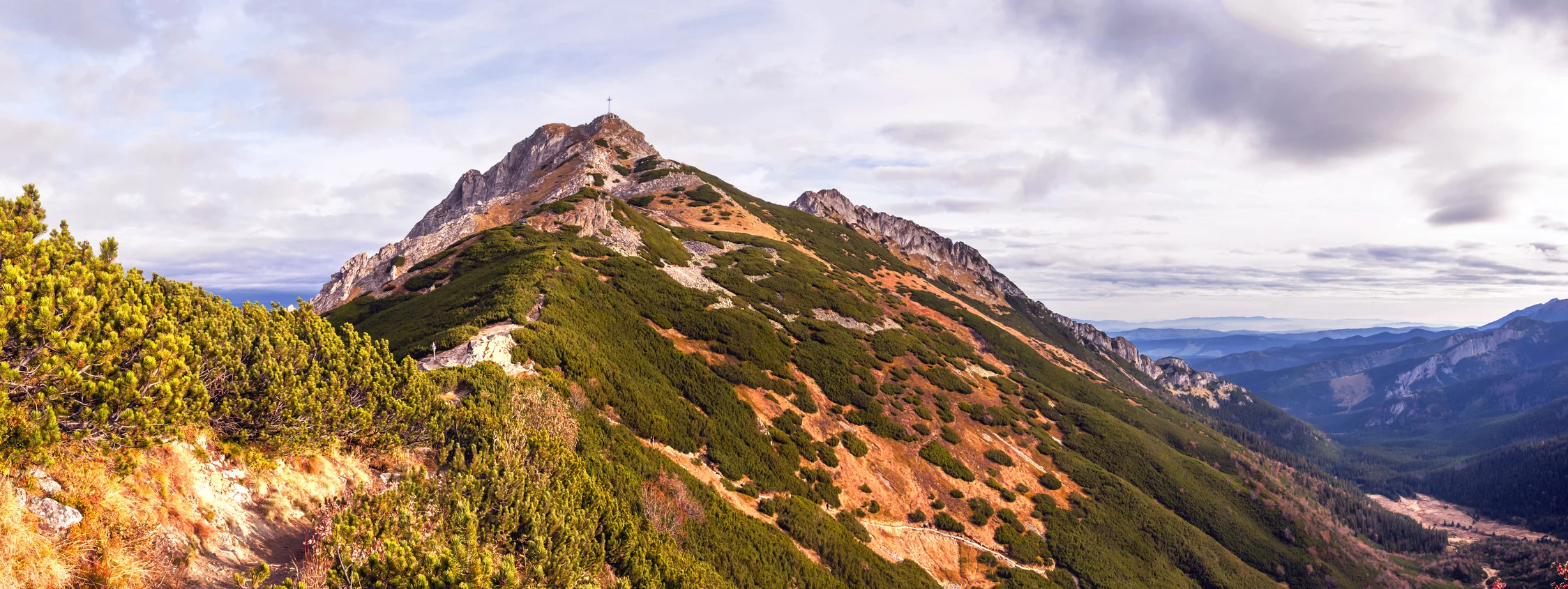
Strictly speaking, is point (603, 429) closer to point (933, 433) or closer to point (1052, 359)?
point (933, 433)

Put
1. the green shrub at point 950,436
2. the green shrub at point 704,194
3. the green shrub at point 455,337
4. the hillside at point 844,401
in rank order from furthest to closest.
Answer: the green shrub at point 704,194 → the green shrub at point 950,436 → the hillside at point 844,401 → the green shrub at point 455,337

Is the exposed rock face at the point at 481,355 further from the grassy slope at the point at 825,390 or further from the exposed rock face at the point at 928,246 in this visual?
the exposed rock face at the point at 928,246

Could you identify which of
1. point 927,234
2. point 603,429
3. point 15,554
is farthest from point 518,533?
point 927,234

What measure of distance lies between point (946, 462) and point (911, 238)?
453 ft

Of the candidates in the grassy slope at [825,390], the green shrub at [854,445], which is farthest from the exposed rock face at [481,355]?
the green shrub at [854,445]

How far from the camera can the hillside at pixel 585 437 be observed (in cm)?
855

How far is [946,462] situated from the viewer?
42.0 meters

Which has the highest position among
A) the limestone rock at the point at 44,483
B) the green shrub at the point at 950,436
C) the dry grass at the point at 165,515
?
the limestone rock at the point at 44,483

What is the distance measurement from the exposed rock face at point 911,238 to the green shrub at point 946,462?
386 ft

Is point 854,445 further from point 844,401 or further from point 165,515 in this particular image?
point 165,515

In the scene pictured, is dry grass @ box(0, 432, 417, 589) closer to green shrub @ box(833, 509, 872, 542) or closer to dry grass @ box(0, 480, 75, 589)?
dry grass @ box(0, 480, 75, 589)

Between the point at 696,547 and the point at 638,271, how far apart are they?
33280 mm

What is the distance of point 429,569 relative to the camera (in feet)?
26.5

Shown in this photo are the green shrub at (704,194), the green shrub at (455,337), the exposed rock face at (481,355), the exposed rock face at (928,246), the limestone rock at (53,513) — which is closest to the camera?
the limestone rock at (53,513)
